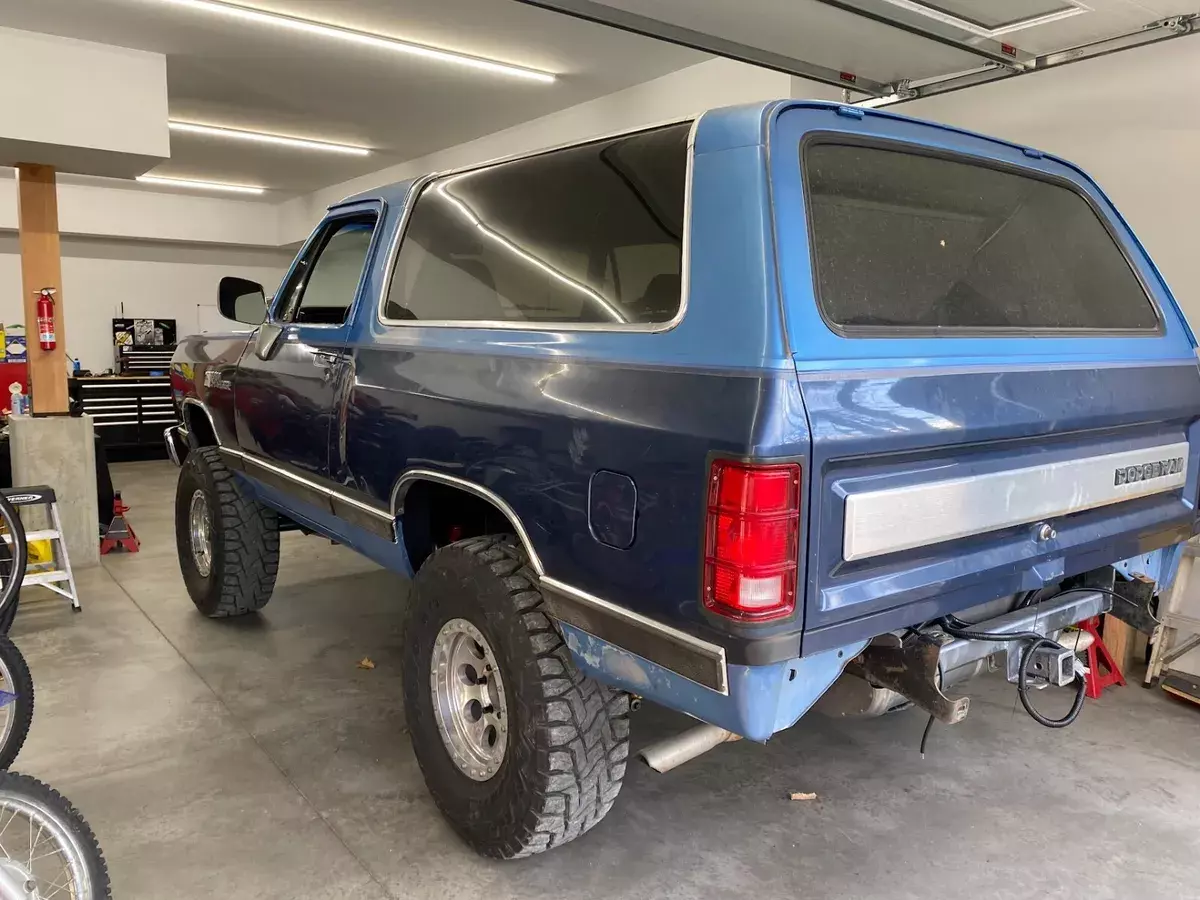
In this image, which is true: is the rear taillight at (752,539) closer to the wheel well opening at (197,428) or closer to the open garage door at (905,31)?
the open garage door at (905,31)

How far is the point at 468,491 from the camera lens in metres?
2.36

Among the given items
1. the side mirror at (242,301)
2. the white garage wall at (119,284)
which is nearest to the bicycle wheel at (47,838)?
the side mirror at (242,301)

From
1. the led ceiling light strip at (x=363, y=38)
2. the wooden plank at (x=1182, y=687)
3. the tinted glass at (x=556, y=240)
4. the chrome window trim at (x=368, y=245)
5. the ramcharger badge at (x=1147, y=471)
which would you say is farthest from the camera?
the led ceiling light strip at (x=363, y=38)

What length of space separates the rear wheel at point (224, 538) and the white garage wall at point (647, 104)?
6.56 ft

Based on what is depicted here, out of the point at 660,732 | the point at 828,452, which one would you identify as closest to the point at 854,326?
the point at 828,452

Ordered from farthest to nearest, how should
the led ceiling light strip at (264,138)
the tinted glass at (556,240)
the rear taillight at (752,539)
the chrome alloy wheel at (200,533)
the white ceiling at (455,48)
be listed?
the led ceiling light strip at (264,138) → the chrome alloy wheel at (200,533) → the white ceiling at (455,48) → the tinted glass at (556,240) → the rear taillight at (752,539)

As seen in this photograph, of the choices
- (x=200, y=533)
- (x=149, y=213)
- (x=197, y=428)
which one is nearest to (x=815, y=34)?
(x=197, y=428)

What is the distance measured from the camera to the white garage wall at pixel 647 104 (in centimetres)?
568

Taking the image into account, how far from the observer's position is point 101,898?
1.93 metres

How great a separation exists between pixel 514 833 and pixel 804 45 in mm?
4095

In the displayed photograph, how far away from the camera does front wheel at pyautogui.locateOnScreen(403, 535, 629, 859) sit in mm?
2164

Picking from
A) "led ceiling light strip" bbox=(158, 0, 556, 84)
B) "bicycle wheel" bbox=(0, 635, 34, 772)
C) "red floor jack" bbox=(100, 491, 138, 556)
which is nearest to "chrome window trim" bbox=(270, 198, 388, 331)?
"bicycle wheel" bbox=(0, 635, 34, 772)

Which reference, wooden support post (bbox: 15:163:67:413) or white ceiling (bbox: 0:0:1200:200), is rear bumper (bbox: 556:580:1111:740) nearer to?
white ceiling (bbox: 0:0:1200:200)

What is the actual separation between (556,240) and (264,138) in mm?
7418
